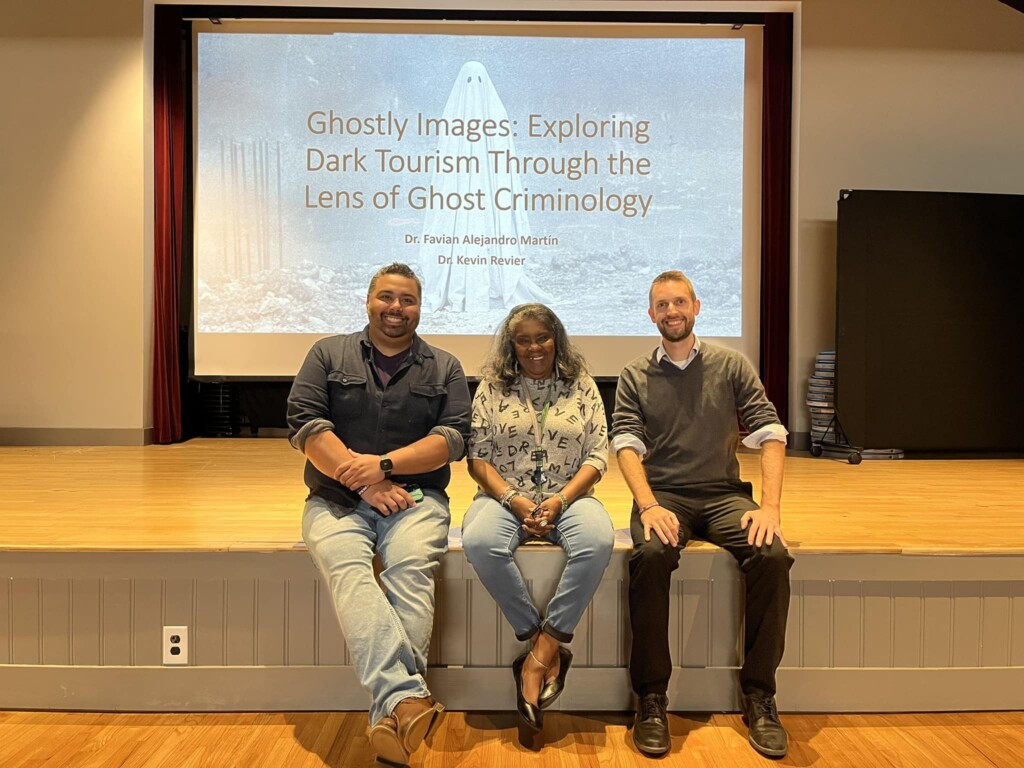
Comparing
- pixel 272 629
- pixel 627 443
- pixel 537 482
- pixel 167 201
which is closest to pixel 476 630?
pixel 537 482

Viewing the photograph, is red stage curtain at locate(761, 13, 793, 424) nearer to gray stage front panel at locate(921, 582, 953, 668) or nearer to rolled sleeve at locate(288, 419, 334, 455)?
gray stage front panel at locate(921, 582, 953, 668)

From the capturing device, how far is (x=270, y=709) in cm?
216

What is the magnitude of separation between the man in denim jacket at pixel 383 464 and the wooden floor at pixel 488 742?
11.2 inches

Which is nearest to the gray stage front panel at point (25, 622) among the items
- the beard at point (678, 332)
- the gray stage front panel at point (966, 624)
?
the beard at point (678, 332)

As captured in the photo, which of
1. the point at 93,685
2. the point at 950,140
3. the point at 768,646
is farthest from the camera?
the point at 950,140

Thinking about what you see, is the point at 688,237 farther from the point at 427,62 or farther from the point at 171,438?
the point at 171,438

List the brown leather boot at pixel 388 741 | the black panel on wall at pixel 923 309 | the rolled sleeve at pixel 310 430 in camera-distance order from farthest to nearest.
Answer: the black panel on wall at pixel 923 309, the rolled sleeve at pixel 310 430, the brown leather boot at pixel 388 741

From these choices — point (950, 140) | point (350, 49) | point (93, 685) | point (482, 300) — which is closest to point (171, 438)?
point (482, 300)

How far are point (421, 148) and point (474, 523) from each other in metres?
3.75

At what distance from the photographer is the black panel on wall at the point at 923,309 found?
4.84 meters

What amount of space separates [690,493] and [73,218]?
14.8 feet

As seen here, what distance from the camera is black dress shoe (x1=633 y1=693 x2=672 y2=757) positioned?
75.6 inches

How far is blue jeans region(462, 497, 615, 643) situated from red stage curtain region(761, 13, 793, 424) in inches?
143

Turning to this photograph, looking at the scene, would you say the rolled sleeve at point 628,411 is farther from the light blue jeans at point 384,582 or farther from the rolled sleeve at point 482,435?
the light blue jeans at point 384,582
